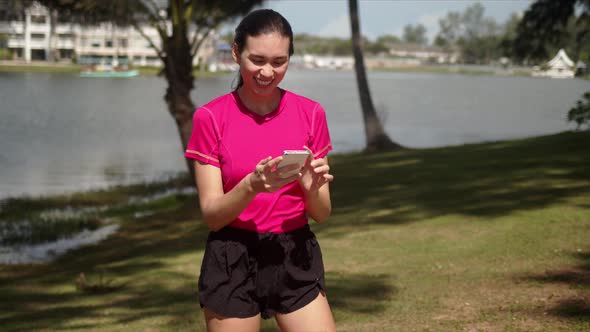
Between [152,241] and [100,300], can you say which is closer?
[100,300]

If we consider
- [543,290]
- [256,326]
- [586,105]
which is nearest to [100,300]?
[543,290]

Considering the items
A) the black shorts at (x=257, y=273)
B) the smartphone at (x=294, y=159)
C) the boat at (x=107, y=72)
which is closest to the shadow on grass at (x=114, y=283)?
the black shorts at (x=257, y=273)

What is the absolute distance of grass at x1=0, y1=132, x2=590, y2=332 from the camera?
6574 millimetres

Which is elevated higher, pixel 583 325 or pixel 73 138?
pixel 583 325

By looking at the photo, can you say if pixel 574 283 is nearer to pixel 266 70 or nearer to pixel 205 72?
pixel 266 70

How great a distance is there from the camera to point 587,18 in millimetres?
17828

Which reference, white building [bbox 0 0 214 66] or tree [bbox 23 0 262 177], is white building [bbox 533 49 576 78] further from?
white building [bbox 0 0 214 66]

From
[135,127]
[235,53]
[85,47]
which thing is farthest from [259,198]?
[85,47]

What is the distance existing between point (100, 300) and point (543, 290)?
465cm

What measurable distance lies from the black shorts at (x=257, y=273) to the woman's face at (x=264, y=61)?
1.94ft

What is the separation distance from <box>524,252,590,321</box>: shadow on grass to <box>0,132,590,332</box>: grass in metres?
0.01

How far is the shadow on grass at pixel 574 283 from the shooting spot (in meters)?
6.02

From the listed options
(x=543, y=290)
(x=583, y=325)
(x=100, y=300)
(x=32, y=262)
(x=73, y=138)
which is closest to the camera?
(x=583, y=325)

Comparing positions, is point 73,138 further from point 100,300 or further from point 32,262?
point 100,300
